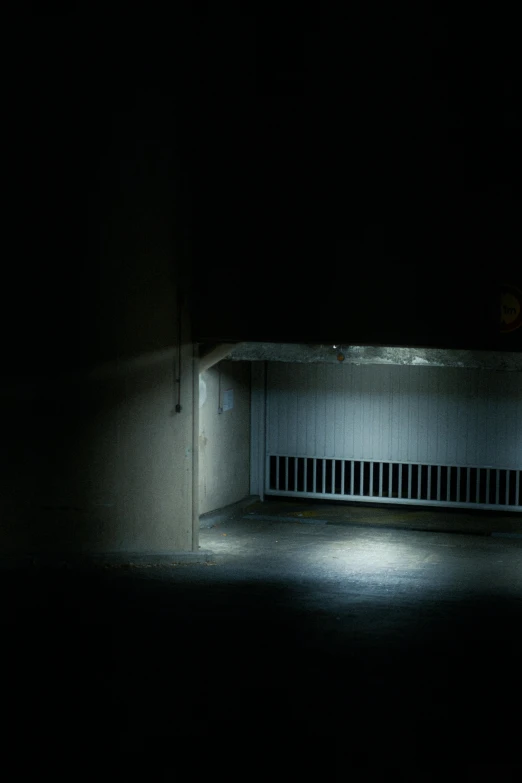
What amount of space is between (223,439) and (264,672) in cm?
1037

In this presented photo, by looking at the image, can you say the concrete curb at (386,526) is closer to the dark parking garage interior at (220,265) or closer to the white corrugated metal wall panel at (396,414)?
the dark parking garage interior at (220,265)

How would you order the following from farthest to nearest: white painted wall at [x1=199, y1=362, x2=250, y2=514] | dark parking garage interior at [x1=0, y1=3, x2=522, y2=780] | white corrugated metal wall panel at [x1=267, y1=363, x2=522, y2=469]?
1. white corrugated metal wall panel at [x1=267, y1=363, x2=522, y2=469]
2. white painted wall at [x1=199, y1=362, x2=250, y2=514]
3. dark parking garage interior at [x1=0, y1=3, x2=522, y2=780]

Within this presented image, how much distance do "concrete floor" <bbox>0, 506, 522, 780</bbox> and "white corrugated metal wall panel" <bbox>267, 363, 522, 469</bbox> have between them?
7019 millimetres

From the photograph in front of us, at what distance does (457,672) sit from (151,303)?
6470mm

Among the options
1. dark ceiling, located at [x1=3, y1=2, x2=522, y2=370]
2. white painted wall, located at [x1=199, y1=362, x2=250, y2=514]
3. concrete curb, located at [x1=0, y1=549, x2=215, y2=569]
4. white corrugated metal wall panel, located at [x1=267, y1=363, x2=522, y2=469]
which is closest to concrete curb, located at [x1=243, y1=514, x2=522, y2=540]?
white painted wall, located at [x1=199, y1=362, x2=250, y2=514]

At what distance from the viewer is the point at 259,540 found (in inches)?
575

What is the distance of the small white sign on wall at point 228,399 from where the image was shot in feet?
53.7

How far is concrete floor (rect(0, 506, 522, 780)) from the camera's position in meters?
5.04

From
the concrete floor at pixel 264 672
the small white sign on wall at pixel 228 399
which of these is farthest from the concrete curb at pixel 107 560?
the small white sign on wall at pixel 228 399

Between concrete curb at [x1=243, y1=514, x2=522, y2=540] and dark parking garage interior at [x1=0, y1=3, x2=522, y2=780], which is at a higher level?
dark parking garage interior at [x1=0, y1=3, x2=522, y2=780]

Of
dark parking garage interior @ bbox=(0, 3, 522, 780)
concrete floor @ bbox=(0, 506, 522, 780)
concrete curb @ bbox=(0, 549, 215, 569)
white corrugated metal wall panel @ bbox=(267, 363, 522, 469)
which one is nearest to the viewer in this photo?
concrete floor @ bbox=(0, 506, 522, 780)

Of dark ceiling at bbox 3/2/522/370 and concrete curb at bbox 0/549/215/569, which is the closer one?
concrete curb at bbox 0/549/215/569

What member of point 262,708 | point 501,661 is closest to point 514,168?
point 501,661

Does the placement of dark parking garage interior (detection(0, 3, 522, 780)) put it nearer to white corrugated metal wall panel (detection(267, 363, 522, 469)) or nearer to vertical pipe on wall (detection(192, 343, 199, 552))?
vertical pipe on wall (detection(192, 343, 199, 552))
